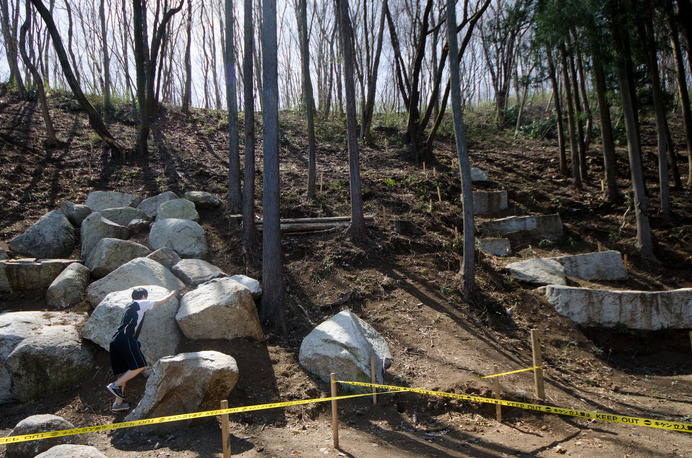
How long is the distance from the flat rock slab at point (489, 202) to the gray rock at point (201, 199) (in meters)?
8.64

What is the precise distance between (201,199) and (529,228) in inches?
393

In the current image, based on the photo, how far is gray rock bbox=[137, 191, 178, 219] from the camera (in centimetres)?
1147

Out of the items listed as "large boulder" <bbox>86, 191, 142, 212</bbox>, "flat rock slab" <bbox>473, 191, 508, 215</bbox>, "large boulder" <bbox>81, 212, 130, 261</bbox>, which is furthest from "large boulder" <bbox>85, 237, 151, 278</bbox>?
"flat rock slab" <bbox>473, 191, 508, 215</bbox>

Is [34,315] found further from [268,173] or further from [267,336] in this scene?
[268,173]

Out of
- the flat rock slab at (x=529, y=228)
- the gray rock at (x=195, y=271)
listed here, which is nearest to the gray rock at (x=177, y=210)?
the gray rock at (x=195, y=271)

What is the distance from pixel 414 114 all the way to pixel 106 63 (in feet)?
53.3

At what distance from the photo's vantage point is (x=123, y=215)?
Result: 1081 centimetres

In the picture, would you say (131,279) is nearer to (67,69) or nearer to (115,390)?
(115,390)

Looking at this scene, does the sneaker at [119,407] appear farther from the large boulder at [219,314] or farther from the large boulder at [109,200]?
the large boulder at [109,200]

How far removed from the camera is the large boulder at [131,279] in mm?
7449

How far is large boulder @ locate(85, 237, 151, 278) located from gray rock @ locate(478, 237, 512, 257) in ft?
29.1

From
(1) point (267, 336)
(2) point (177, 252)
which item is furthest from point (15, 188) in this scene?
(1) point (267, 336)

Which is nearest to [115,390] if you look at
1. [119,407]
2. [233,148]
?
[119,407]

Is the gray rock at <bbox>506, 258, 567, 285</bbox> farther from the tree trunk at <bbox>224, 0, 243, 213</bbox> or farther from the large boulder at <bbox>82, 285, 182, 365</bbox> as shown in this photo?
the large boulder at <bbox>82, 285, 182, 365</bbox>
